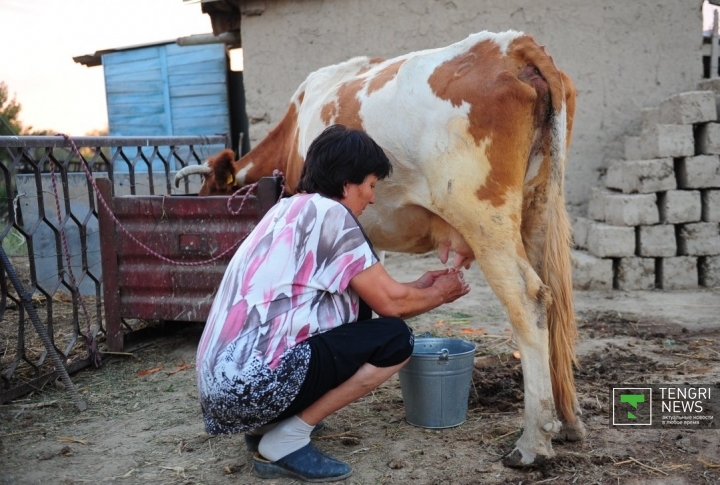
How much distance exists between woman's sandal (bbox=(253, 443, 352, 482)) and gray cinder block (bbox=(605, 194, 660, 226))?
14.9 feet

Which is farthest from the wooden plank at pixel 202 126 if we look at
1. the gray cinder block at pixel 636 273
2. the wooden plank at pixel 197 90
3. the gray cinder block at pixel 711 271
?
the gray cinder block at pixel 711 271

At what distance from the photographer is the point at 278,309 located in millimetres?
2686

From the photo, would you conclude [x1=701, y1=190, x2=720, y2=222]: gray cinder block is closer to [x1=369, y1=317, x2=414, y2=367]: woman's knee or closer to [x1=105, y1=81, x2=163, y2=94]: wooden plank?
[x1=369, y1=317, x2=414, y2=367]: woman's knee

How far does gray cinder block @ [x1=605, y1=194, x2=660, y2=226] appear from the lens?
6.39m

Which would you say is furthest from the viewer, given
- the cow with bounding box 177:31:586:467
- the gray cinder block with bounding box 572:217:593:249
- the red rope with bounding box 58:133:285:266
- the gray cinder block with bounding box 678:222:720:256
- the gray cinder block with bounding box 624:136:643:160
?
the gray cinder block with bounding box 572:217:593:249

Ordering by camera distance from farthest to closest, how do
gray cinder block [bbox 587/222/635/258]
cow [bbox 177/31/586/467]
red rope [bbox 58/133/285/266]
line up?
gray cinder block [bbox 587/222/635/258], red rope [bbox 58/133/285/266], cow [bbox 177/31/586/467]

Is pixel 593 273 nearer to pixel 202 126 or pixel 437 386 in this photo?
pixel 437 386

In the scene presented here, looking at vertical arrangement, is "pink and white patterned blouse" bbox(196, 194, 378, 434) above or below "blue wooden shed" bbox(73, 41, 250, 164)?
below

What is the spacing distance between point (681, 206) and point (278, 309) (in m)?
5.13

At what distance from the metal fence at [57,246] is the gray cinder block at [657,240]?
4306 mm

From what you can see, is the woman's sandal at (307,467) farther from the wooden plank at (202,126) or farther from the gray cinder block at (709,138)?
the wooden plank at (202,126)

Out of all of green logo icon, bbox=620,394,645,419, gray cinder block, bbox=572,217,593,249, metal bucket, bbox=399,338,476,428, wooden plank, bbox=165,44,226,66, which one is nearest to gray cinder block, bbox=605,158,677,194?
gray cinder block, bbox=572,217,593,249

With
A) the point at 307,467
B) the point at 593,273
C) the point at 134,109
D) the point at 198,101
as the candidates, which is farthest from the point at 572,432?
the point at 134,109

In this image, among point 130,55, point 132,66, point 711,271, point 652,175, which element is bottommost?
point 711,271
